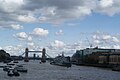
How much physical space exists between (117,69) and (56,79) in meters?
78.4

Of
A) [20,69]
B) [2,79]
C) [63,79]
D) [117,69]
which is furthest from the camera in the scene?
[117,69]

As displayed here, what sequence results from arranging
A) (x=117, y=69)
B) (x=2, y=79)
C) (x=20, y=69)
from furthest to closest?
(x=117, y=69), (x=20, y=69), (x=2, y=79)

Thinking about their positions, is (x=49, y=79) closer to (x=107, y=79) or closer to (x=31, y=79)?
(x=31, y=79)

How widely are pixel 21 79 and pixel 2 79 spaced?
17.7 feet

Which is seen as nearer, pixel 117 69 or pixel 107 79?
pixel 107 79

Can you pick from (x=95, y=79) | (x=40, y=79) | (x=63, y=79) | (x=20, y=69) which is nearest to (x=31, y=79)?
(x=40, y=79)

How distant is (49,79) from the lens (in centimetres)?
10912

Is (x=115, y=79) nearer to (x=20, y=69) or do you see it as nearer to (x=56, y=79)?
(x=56, y=79)

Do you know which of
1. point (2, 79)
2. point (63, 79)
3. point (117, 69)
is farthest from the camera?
point (117, 69)

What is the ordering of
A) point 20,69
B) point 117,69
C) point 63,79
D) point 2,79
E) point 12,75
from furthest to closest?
point 117,69 → point 20,69 → point 12,75 → point 63,79 → point 2,79

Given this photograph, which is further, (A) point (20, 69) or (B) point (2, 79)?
(A) point (20, 69)

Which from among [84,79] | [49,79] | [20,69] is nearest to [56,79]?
[49,79]

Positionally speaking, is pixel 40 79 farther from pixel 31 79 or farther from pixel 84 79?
pixel 84 79

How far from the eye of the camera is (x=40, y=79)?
108m
